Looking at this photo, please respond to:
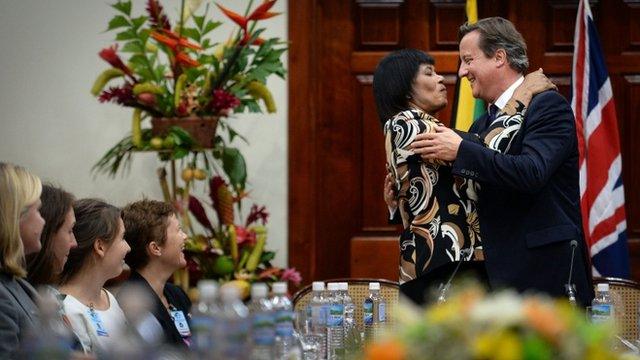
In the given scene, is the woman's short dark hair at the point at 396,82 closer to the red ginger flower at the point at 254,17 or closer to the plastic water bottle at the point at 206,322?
the red ginger flower at the point at 254,17

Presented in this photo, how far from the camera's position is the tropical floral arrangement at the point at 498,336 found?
1323mm

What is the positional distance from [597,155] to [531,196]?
179cm

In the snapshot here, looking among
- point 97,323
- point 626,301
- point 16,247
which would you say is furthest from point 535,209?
point 16,247

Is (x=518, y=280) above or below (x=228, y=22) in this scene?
below

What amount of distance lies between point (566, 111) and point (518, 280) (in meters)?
0.49

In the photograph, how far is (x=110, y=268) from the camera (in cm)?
304

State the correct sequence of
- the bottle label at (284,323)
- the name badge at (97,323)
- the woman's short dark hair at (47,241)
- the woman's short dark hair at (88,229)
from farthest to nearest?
the woman's short dark hair at (88,229) < the name badge at (97,323) < the woman's short dark hair at (47,241) < the bottle label at (284,323)

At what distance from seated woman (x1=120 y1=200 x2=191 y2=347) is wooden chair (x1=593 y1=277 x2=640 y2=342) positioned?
1.45 meters

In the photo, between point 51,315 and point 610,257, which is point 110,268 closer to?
point 51,315

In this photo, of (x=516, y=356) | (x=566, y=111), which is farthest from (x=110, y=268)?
(x=516, y=356)

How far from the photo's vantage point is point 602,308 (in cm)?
313

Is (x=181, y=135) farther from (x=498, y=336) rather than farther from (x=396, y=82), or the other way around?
(x=498, y=336)

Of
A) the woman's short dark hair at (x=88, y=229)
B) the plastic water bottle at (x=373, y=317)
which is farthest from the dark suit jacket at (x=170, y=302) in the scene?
the plastic water bottle at (x=373, y=317)

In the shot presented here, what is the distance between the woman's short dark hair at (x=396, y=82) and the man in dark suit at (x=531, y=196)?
0.64ft
